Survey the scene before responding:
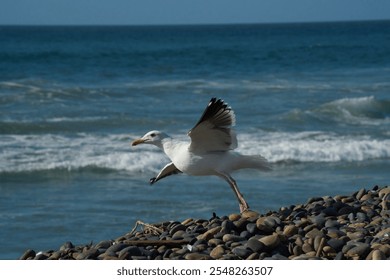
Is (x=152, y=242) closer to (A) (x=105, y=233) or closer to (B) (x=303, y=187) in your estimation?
(A) (x=105, y=233)

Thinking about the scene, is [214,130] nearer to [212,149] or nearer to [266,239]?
[212,149]

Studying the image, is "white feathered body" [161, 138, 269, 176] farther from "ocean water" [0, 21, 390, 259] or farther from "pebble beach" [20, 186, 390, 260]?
"ocean water" [0, 21, 390, 259]

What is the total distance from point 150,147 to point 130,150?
43cm

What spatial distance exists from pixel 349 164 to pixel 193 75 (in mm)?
20889

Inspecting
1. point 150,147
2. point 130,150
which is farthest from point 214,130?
point 130,150

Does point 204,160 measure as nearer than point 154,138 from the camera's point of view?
Yes

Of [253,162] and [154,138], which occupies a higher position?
[154,138]

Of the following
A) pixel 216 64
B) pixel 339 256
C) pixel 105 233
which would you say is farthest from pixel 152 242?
pixel 216 64

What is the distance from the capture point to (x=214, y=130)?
6.55m

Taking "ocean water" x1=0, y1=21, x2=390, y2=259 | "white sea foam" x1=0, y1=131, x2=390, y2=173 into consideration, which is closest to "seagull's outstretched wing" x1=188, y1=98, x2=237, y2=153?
"ocean water" x1=0, y1=21, x2=390, y2=259

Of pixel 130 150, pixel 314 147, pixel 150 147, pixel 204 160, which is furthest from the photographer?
pixel 314 147

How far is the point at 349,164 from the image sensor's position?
47.4 ft

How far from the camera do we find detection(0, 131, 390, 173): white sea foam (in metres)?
14.5

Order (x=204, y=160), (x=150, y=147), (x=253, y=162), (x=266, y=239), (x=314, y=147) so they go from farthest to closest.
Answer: (x=314, y=147), (x=150, y=147), (x=253, y=162), (x=204, y=160), (x=266, y=239)
